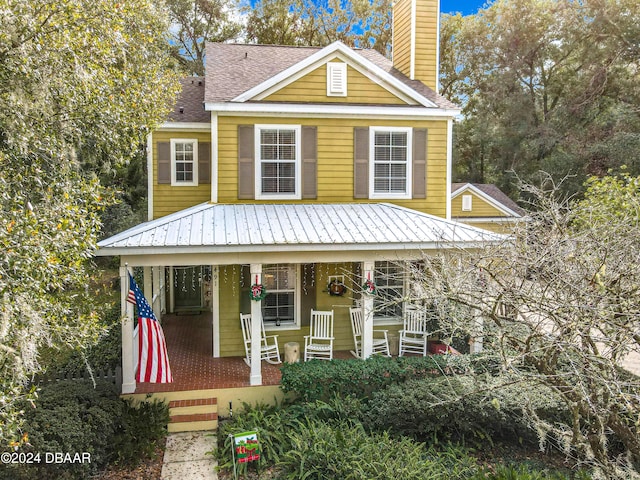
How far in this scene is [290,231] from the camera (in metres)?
8.88

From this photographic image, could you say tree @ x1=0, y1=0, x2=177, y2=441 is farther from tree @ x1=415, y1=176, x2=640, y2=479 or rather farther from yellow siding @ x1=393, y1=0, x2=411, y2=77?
yellow siding @ x1=393, y1=0, x2=411, y2=77

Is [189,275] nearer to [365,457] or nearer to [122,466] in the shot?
Answer: [122,466]

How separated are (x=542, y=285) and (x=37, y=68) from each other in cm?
635

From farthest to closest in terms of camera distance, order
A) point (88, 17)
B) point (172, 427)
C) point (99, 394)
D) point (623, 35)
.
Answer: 1. point (623, 35)
2. point (172, 427)
3. point (99, 394)
4. point (88, 17)

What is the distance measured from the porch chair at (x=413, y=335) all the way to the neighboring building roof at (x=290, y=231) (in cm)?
201

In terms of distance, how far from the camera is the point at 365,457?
6.14 meters

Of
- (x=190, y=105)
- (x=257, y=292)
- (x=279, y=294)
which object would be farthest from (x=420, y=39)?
(x=257, y=292)

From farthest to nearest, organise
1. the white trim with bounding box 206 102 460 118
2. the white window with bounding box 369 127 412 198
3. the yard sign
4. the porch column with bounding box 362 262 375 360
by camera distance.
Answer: the white window with bounding box 369 127 412 198, the white trim with bounding box 206 102 460 118, the porch column with bounding box 362 262 375 360, the yard sign

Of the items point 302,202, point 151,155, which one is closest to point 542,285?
point 302,202

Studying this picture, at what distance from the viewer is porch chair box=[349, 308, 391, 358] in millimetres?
10043

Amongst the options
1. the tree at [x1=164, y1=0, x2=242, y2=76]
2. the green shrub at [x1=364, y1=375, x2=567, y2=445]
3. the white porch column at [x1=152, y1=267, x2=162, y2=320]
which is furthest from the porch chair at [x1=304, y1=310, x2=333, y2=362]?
the tree at [x1=164, y1=0, x2=242, y2=76]

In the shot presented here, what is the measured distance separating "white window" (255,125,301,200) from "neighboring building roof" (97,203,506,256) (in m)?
0.41

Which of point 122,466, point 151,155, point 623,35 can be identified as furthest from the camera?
point 623,35

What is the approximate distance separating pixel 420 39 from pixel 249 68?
4.54 m
